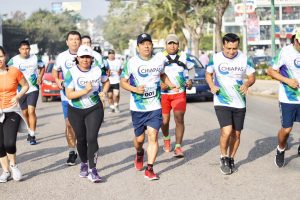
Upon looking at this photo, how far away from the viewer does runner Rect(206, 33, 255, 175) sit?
7289 mm

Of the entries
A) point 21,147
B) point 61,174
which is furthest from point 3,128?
point 21,147

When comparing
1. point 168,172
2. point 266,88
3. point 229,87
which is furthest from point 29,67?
point 266,88

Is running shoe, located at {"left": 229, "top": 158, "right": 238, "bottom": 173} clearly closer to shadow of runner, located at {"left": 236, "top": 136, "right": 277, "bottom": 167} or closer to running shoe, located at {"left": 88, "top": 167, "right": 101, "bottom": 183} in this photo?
shadow of runner, located at {"left": 236, "top": 136, "right": 277, "bottom": 167}

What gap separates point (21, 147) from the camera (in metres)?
10.1

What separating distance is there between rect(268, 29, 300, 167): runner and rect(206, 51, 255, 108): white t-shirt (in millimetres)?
421

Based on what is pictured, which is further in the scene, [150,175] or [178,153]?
[178,153]

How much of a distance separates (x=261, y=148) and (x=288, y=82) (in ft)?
7.16

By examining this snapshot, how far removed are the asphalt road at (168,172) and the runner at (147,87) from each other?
487 mm

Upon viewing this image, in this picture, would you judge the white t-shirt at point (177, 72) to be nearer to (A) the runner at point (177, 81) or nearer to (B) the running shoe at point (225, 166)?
(A) the runner at point (177, 81)

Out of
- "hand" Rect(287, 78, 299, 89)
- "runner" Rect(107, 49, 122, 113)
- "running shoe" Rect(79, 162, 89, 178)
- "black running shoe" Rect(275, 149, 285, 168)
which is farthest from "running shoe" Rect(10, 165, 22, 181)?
"runner" Rect(107, 49, 122, 113)

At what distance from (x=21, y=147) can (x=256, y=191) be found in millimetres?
5165

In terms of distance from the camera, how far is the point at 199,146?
9672mm

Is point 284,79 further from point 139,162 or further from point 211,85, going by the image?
point 139,162

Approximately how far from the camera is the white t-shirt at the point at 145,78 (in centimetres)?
719
